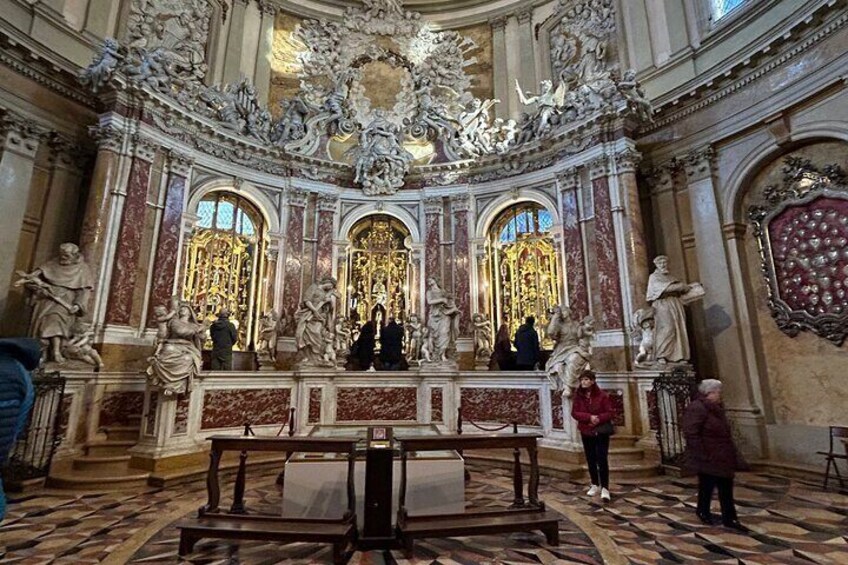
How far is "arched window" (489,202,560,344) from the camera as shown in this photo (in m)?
10.6

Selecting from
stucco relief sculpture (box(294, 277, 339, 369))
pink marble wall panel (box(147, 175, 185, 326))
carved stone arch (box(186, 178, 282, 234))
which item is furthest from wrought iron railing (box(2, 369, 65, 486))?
carved stone arch (box(186, 178, 282, 234))

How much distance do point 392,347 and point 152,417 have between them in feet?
14.7

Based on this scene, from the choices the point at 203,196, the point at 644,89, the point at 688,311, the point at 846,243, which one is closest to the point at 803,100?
the point at 846,243

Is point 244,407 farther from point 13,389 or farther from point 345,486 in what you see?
point 13,389

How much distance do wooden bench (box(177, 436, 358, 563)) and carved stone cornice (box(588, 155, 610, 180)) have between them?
25.0ft

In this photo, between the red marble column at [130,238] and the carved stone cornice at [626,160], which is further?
the carved stone cornice at [626,160]

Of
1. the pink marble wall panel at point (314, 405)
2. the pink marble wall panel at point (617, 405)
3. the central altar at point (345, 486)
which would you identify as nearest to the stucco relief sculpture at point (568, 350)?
the pink marble wall panel at point (617, 405)

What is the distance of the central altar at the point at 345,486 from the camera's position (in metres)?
4.38

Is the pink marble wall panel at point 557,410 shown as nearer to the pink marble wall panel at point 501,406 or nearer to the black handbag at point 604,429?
the pink marble wall panel at point 501,406

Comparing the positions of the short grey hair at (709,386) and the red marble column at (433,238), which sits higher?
the red marble column at (433,238)

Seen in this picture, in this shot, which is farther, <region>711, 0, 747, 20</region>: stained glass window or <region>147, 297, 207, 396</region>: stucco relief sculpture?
<region>711, 0, 747, 20</region>: stained glass window

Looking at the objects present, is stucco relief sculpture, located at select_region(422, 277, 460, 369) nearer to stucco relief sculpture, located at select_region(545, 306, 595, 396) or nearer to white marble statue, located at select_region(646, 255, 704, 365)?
stucco relief sculpture, located at select_region(545, 306, 595, 396)

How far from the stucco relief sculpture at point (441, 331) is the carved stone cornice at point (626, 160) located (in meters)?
4.17

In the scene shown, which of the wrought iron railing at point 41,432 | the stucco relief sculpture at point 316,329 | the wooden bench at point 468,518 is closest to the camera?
the wooden bench at point 468,518
